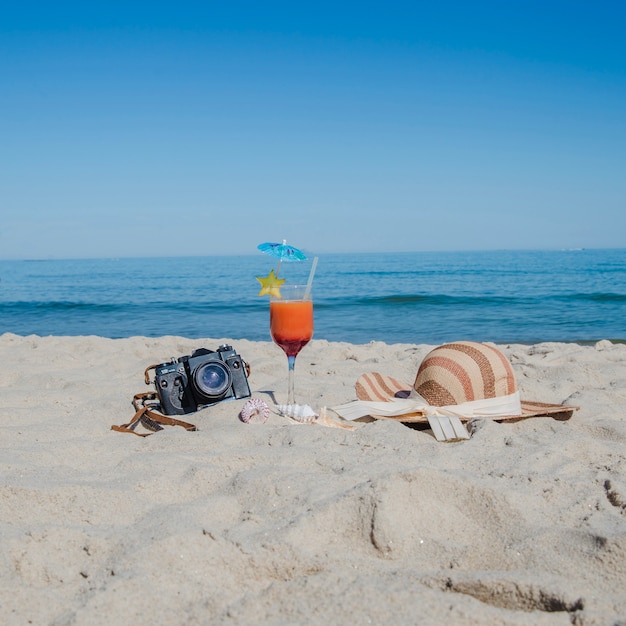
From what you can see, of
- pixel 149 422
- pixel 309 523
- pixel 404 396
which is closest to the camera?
pixel 309 523

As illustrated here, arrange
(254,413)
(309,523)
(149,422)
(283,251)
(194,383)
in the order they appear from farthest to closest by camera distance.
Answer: (194,383) → (149,422) → (254,413) → (283,251) → (309,523)

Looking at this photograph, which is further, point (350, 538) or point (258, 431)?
point (258, 431)

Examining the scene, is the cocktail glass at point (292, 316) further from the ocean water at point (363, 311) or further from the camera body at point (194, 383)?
the ocean water at point (363, 311)

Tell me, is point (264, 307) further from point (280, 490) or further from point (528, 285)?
point (280, 490)

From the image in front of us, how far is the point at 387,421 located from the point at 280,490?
91 cm

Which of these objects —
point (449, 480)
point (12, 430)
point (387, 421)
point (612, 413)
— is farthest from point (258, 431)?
point (612, 413)

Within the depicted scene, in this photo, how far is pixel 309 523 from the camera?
5.58ft

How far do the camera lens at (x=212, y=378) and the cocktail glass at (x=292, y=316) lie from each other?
378 millimetres

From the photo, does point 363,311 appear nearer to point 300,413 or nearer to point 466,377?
point 466,377

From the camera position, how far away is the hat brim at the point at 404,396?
285cm

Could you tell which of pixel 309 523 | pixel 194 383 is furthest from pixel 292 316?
pixel 309 523

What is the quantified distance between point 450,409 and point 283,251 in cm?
113

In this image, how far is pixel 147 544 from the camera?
62.0 inches

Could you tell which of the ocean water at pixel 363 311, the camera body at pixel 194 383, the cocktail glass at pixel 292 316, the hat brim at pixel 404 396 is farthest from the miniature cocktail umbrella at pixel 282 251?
the ocean water at pixel 363 311
